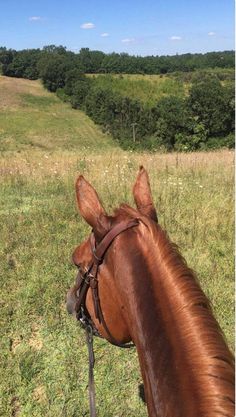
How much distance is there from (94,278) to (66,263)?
325 centimetres

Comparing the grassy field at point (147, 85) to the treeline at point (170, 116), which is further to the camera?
the grassy field at point (147, 85)

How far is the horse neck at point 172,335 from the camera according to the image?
1057mm

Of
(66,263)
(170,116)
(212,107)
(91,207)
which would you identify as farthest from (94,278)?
(212,107)

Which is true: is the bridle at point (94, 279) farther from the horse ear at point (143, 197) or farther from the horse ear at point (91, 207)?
the horse ear at point (143, 197)

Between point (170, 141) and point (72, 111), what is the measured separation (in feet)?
67.9

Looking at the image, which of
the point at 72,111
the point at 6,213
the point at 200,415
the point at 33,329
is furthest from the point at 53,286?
the point at 72,111

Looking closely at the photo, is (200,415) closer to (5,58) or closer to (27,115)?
(27,115)

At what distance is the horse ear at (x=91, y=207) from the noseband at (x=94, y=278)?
4cm

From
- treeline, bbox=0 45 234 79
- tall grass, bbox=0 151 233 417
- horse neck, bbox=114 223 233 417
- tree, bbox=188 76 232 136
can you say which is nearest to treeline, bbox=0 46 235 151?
tree, bbox=188 76 232 136

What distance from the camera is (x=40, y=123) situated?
5453cm

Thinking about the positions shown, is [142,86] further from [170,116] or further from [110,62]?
[170,116]

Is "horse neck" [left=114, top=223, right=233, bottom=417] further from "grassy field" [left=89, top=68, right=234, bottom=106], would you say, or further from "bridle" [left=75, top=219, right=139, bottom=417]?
"grassy field" [left=89, top=68, right=234, bottom=106]

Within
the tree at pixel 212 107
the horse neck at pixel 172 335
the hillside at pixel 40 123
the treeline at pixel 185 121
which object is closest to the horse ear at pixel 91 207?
the horse neck at pixel 172 335

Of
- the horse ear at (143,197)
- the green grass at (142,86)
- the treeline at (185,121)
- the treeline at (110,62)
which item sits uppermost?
the treeline at (110,62)
